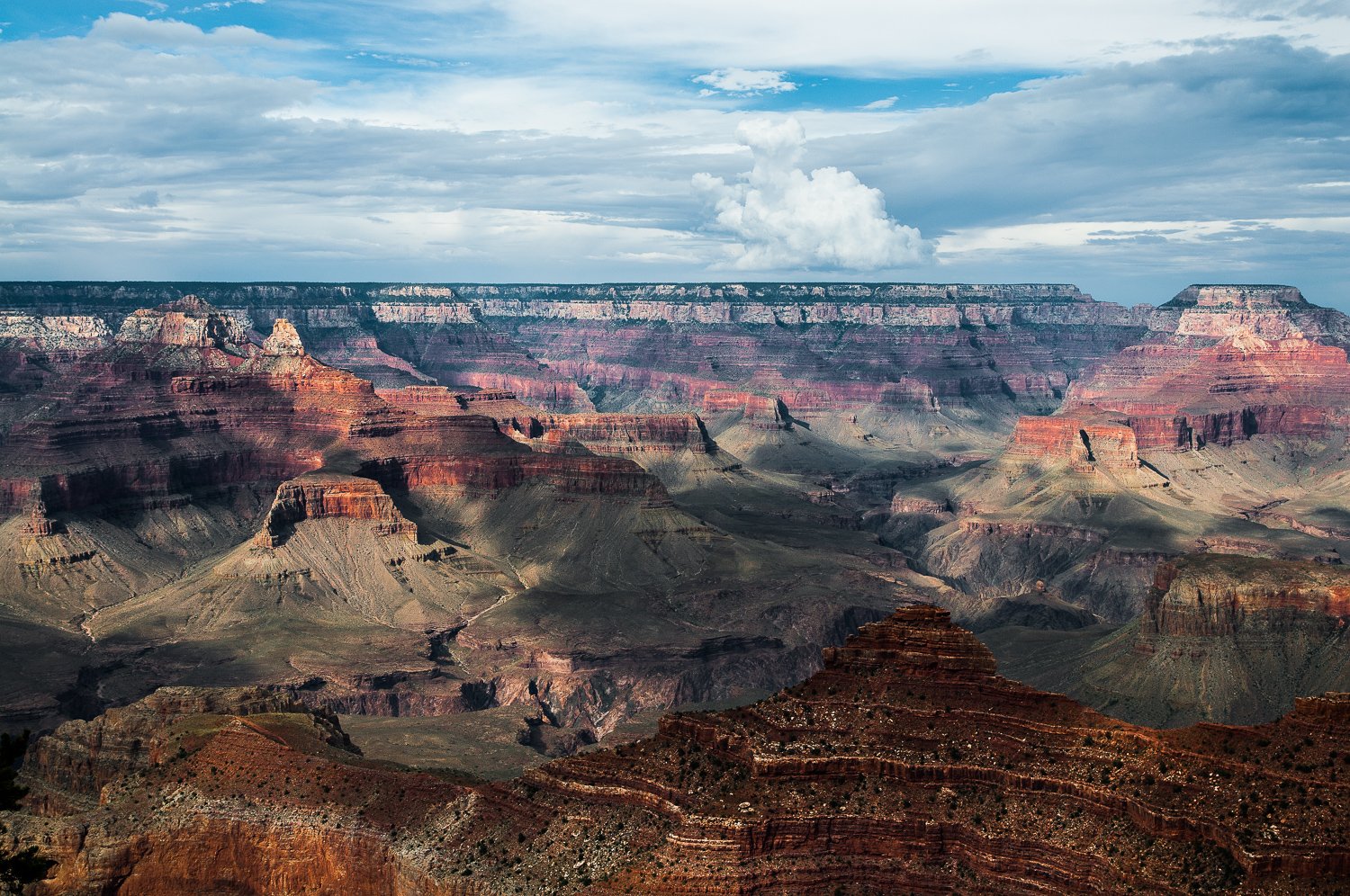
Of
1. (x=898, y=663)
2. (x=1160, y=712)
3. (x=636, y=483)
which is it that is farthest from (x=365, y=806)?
(x=636, y=483)

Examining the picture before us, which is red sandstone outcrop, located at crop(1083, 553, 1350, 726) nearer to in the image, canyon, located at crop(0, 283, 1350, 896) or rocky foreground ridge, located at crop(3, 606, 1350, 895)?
canyon, located at crop(0, 283, 1350, 896)

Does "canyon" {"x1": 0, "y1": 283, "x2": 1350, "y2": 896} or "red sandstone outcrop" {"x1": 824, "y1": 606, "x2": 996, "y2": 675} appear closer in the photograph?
"canyon" {"x1": 0, "y1": 283, "x2": 1350, "y2": 896}

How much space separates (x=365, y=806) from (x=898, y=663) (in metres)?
24.8

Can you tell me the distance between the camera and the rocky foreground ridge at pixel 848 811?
49438 millimetres

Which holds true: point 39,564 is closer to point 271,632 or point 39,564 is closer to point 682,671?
point 271,632

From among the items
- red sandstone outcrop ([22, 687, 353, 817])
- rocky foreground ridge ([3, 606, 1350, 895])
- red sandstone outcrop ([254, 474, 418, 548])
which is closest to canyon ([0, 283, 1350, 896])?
rocky foreground ridge ([3, 606, 1350, 895])

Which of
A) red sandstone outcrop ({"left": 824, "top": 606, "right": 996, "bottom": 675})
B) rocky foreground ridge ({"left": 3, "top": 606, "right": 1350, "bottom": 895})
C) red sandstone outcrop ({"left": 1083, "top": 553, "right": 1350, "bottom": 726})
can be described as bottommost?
red sandstone outcrop ({"left": 1083, "top": 553, "right": 1350, "bottom": 726})

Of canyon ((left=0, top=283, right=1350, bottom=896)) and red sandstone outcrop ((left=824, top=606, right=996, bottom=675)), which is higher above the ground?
red sandstone outcrop ((left=824, top=606, right=996, bottom=675))

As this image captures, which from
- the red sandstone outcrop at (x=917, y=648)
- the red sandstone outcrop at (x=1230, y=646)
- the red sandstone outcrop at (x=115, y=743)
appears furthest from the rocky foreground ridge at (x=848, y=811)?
the red sandstone outcrop at (x=1230, y=646)

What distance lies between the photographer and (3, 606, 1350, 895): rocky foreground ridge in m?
49.4

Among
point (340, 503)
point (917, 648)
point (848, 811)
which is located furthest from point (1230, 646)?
point (340, 503)

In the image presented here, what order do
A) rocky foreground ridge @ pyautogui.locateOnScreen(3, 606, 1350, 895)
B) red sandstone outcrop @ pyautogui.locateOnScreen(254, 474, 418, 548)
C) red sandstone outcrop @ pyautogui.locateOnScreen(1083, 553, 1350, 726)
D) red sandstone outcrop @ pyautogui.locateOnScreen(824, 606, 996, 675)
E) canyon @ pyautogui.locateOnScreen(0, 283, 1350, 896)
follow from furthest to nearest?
red sandstone outcrop @ pyautogui.locateOnScreen(254, 474, 418, 548) → red sandstone outcrop @ pyautogui.locateOnScreen(1083, 553, 1350, 726) → red sandstone outcrop @ pyautogui.locateOnScreen(824, 606, 996, 675) → canyon @ pyautogui.locateOnScreen(0, 283, 1350, 896) → rocky foreground ridge @ pyautogui.locateOnScreen(3, 606, 1350, 895)

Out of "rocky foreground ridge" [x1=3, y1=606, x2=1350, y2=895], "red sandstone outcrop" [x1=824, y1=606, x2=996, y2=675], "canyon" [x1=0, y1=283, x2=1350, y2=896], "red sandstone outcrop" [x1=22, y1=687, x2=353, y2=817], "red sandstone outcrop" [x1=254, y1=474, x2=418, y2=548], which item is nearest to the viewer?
"rocky foreground ridge" [x1=3, y1=606, x2=1350, y2=895]

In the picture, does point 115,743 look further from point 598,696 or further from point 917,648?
point 598,696
